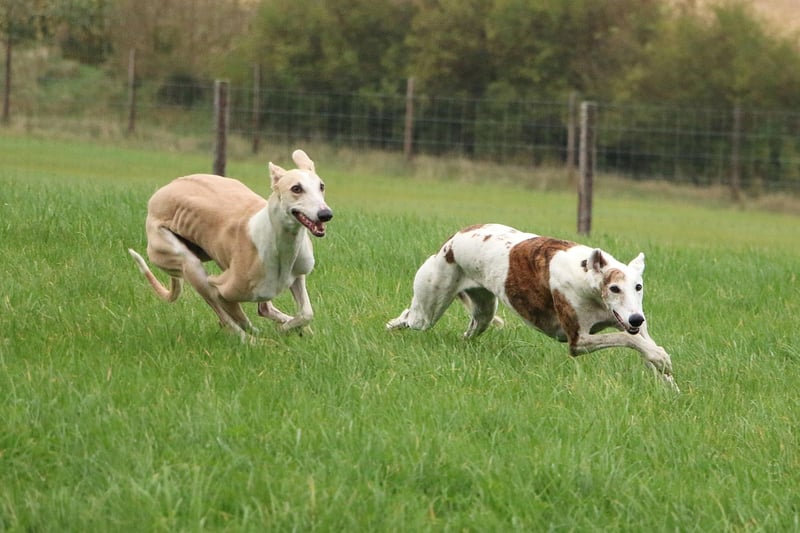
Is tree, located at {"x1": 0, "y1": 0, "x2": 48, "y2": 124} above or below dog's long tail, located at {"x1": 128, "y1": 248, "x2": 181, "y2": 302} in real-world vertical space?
above

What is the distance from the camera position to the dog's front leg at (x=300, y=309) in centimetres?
668

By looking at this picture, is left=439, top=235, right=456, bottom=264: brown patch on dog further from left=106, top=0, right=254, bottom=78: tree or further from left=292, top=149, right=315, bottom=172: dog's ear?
left=106, top=0, right=254, bottom=78: tree

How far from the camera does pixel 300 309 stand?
6.72m

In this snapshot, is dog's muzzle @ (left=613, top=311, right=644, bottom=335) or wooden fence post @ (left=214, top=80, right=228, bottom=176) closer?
dog's muzzle @ (left=613, top=311, right=644, bottom=335)

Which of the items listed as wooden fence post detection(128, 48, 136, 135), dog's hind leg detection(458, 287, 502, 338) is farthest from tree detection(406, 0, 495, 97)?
dog's hind leg detection(458, 287, 502, 338)

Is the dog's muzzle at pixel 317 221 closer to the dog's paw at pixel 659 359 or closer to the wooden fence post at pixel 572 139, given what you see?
the dog's paw at pixel 659 359

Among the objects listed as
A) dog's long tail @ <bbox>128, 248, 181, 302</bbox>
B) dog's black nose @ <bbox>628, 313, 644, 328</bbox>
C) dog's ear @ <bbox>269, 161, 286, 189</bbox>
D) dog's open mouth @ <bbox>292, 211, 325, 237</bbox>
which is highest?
dog's ear @ <bbox>269, 161, 286, 189</bbox>

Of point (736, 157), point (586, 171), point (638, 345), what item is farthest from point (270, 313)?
point (736, 157)

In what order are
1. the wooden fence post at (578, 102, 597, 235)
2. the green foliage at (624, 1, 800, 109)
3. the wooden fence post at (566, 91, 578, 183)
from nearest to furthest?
the wooden fence post at (578, 102, 597, 235) → the wooden fence post at (566, 91, 578, 183) → the green foliage at (624, 1, 800, 109)

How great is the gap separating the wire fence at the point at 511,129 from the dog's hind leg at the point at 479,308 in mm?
19480

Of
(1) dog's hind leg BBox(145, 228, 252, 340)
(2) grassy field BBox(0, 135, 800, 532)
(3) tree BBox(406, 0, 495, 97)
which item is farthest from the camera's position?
(3) tree BBox(406, 0, 495, 97)

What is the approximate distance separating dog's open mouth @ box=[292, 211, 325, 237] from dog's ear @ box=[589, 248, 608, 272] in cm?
134

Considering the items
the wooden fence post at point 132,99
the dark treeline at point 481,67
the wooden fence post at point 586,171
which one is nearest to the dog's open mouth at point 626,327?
the wooden fence post at point 586,171

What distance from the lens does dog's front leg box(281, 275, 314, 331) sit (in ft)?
21.9
